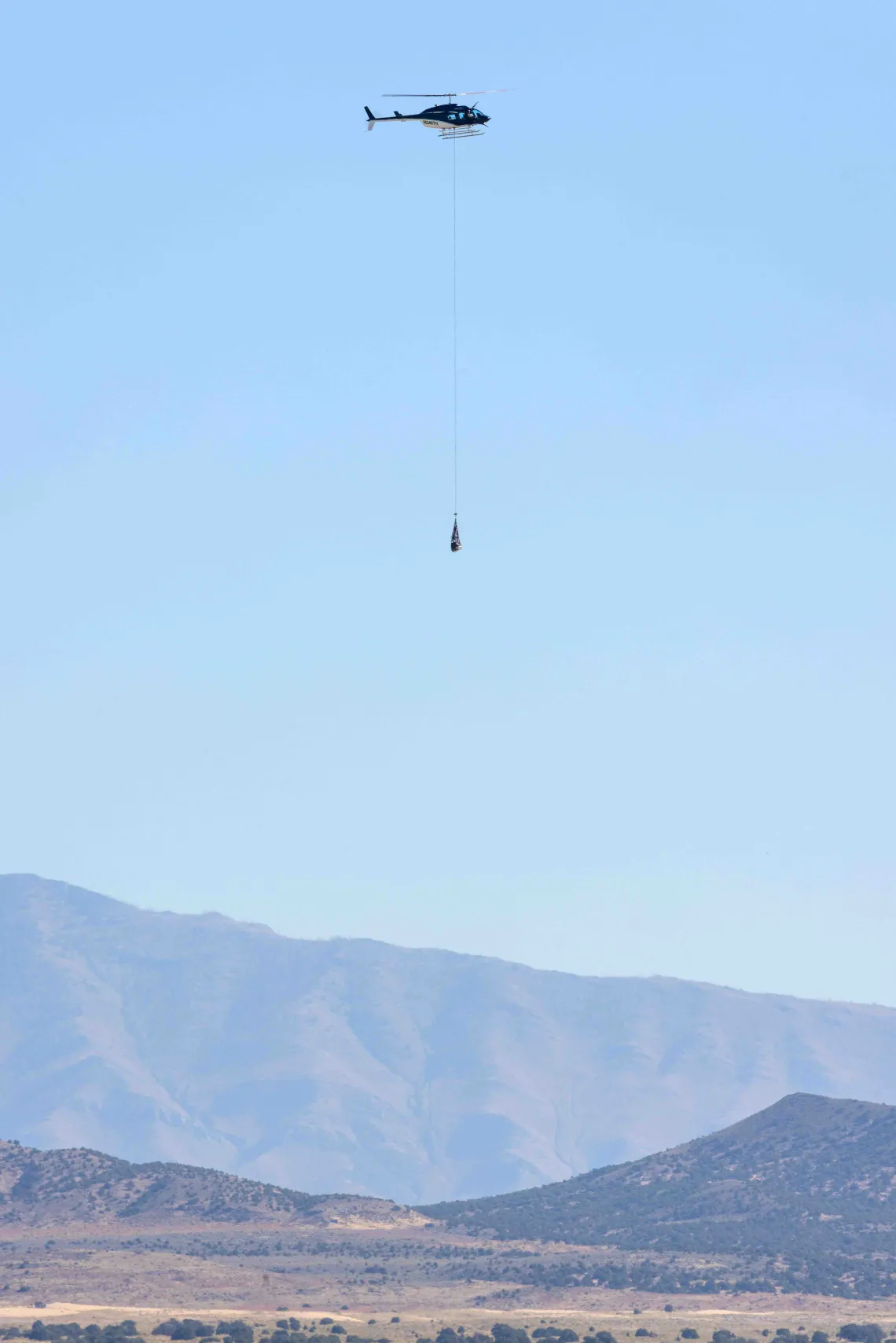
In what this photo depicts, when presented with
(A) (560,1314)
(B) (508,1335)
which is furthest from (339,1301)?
(B) (508,1335)

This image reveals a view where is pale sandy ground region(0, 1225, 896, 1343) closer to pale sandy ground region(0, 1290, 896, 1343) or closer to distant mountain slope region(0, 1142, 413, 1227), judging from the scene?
pale sandy ground region(0, 1290, 896, 1343)

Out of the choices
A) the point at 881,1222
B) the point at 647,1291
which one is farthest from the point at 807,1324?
the point at 881,1222

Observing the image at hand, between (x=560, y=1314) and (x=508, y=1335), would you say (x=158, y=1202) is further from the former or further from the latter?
(x=508, y=1335)

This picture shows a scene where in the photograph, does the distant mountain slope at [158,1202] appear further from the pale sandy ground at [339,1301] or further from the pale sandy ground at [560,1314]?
the pale sandy ground at [560,1314]

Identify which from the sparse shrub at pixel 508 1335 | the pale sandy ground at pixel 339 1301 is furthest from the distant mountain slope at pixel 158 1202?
the sparse shrub at pixel 508 1335

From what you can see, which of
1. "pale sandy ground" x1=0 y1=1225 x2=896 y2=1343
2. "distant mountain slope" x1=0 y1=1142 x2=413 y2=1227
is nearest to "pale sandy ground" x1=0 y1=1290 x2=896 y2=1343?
"pale sandy ground" x1=0 y1=1225 x2=896 y2=1343

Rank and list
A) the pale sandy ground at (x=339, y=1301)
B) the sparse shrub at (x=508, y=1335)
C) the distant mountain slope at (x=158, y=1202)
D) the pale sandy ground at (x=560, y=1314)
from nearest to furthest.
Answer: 1. the sparse shrub at (x=508, y=1335)
2. the pale sandy ground at (x=560, y=1314)
3. the pale sandy ground at (x=339, y=1301)
4. the distant mountain slope at (x=158, y=1202)

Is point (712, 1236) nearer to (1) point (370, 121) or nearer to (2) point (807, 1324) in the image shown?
(2) point (807, 1324)

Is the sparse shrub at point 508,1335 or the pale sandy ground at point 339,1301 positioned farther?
the pale sandy ground at point 339,1301
